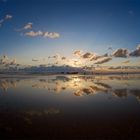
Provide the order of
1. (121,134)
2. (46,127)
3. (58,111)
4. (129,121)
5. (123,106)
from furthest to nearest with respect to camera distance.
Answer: (123,106) < (58,111) < (129,121) < (46,127) < (121,134)

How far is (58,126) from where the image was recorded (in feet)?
39.4

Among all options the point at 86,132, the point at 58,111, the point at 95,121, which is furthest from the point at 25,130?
the point at 58,111

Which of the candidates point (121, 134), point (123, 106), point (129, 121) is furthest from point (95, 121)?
point (123, 106)

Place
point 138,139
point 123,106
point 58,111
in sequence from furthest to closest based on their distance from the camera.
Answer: point 123,106 → point 58,111 → point 138,139

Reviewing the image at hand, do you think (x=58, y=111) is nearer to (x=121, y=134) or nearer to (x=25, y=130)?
(x=25, y=130)

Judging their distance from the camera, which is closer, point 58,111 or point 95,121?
point 95,121

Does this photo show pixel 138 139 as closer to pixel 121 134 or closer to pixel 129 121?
pixel 121 134

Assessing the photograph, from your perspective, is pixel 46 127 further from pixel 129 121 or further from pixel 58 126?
pixel 129 121

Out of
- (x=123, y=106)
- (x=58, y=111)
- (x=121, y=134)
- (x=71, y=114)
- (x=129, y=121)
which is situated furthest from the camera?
(x=123, y=106)

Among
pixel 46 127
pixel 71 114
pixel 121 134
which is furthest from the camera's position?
pixel 71 114

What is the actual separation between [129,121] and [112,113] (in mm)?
2428

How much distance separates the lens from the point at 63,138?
10125mm

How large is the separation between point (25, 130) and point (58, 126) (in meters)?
1.77

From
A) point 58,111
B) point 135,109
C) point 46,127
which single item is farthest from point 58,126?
point 135,109
